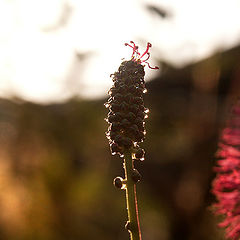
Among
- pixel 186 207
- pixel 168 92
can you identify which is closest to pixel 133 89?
pixel 186 207

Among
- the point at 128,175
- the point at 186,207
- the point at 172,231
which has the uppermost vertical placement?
the point at 128,175

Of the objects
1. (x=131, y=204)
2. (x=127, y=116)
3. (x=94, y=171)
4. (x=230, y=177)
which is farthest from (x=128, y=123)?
(x=94, y=171)

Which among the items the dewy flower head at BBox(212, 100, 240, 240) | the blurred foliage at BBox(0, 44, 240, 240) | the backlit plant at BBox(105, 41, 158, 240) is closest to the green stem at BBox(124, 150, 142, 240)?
the backlit plant at BBox(105, 41, 158, 240)

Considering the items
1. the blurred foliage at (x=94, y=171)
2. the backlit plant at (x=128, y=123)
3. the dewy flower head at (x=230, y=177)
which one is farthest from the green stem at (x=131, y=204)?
the blurred foliage at (x=94, y=171)

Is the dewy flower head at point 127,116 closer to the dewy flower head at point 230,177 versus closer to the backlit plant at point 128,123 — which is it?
the backlit plant at point 128,123

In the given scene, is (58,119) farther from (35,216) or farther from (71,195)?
(35,216)

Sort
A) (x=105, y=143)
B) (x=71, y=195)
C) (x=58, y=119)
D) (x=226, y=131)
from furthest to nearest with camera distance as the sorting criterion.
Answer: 1. (x=105, y=143)
2. (x=58, y=119)
3. (x=71, y=195)
4. (x=226, y=131)

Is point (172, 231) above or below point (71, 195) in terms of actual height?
below

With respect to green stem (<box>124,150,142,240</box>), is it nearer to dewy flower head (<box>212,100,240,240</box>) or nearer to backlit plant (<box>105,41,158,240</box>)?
backlit plant (<box>105,41,158,240</box>)
